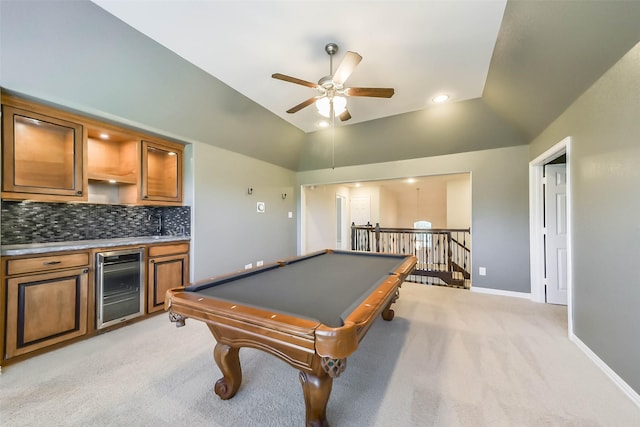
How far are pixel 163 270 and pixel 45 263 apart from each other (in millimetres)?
1018

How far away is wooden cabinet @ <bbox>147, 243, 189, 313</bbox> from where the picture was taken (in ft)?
9.25

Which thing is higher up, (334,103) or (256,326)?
(334,103)

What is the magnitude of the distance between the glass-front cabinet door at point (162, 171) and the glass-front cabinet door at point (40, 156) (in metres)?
0.62

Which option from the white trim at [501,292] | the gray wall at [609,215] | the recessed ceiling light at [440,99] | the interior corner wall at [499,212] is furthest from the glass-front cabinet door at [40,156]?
the white trim at [501,292]

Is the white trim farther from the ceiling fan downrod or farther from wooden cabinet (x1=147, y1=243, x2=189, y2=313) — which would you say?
wooden cabinet (x1=147, y1=243, x2=189, y2=313)

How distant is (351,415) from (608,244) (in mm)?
2292

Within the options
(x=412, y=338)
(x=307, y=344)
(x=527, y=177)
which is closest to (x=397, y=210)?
(x=527, y=177)

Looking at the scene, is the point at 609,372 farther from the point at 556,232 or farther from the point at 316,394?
the point at 316,394

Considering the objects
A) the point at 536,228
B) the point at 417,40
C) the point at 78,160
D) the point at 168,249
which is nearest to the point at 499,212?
the point at 536,228

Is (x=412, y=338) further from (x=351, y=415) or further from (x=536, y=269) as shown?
(x=536, y=269)

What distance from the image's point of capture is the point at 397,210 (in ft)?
32.4

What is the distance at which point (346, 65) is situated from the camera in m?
1.85

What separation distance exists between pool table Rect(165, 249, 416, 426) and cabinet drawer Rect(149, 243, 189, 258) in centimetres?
162

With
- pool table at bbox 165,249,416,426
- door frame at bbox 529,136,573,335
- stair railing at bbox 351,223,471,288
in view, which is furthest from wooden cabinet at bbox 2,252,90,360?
door frame at bbox 529,136,573,335
